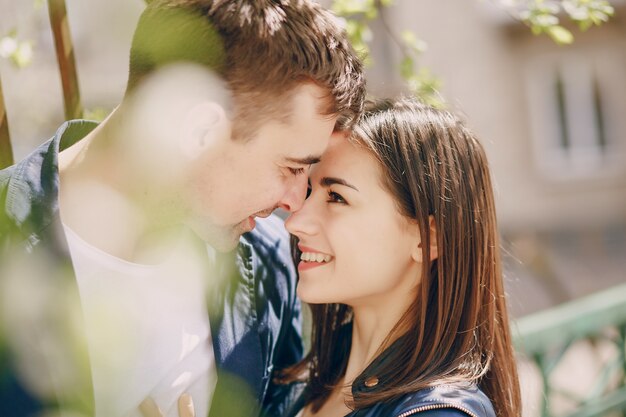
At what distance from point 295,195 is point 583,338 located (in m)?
1.98

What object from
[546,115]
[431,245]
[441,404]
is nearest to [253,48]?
[431,245]

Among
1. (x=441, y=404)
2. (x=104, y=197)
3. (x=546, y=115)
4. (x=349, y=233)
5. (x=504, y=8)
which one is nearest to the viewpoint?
(x=441, y=404)

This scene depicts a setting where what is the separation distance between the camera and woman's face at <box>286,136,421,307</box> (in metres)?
2.20

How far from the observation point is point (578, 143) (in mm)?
14312

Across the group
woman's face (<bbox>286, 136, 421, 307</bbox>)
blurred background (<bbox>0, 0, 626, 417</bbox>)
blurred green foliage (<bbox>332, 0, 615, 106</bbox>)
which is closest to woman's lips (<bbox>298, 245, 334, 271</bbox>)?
woman's face (<bbox>286, 136, 421, 307</bbox>)

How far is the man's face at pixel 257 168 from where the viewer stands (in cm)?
221

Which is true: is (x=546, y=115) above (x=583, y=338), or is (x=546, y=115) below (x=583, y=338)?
below

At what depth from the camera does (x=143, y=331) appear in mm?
2145

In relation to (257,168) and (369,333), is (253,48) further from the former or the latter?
(369,333)

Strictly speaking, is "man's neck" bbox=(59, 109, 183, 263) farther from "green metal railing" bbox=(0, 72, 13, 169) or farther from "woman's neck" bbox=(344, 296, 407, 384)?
"woman's neck" bbox=(344, 296, 407, 384)

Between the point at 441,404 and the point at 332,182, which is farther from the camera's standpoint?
the point at 332,182

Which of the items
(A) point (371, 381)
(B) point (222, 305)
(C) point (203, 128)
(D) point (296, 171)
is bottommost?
(A) point (371, 381)

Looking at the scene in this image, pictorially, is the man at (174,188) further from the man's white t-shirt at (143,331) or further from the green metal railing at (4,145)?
the green metal railing at (4,145)

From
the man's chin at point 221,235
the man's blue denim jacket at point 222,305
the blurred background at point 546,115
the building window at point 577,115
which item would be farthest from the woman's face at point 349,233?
the building window at point 577,115
